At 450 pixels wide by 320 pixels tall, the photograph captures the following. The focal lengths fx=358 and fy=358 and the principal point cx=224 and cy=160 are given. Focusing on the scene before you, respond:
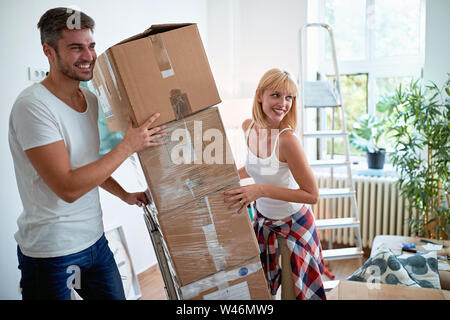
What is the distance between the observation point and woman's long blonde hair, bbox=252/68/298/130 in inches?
61.0

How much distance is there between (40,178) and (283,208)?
0.95 m

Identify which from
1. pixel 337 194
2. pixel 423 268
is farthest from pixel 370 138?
pixel 423 268

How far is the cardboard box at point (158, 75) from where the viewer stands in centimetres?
104

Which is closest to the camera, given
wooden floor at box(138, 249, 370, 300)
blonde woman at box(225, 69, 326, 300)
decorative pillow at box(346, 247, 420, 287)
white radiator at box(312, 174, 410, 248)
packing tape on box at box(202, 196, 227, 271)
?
packing tape on box at box(202, 196, 227, 271)

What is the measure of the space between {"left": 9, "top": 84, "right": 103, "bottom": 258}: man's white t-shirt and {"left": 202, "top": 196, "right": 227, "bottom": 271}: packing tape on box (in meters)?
0.40

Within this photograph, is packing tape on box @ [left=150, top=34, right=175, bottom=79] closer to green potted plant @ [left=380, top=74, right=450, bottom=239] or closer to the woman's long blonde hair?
the woman's long blonde hair

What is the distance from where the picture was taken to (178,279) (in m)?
1.16

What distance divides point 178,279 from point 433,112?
2357 mm

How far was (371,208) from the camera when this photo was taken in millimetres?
3268

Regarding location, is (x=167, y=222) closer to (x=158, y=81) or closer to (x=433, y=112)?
(x=158, y=81)

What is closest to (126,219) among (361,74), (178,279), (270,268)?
(270,268)

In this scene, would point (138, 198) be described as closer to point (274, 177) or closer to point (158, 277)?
point (274, 177)

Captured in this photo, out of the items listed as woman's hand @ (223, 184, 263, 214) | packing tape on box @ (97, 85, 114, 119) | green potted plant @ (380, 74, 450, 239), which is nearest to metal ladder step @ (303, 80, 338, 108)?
green potted plant @ (380, 74, 450, 239)

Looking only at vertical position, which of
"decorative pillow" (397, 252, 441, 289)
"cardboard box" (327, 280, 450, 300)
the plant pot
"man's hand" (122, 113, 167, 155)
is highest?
"man's hand" (122, 113, 167, 155)
